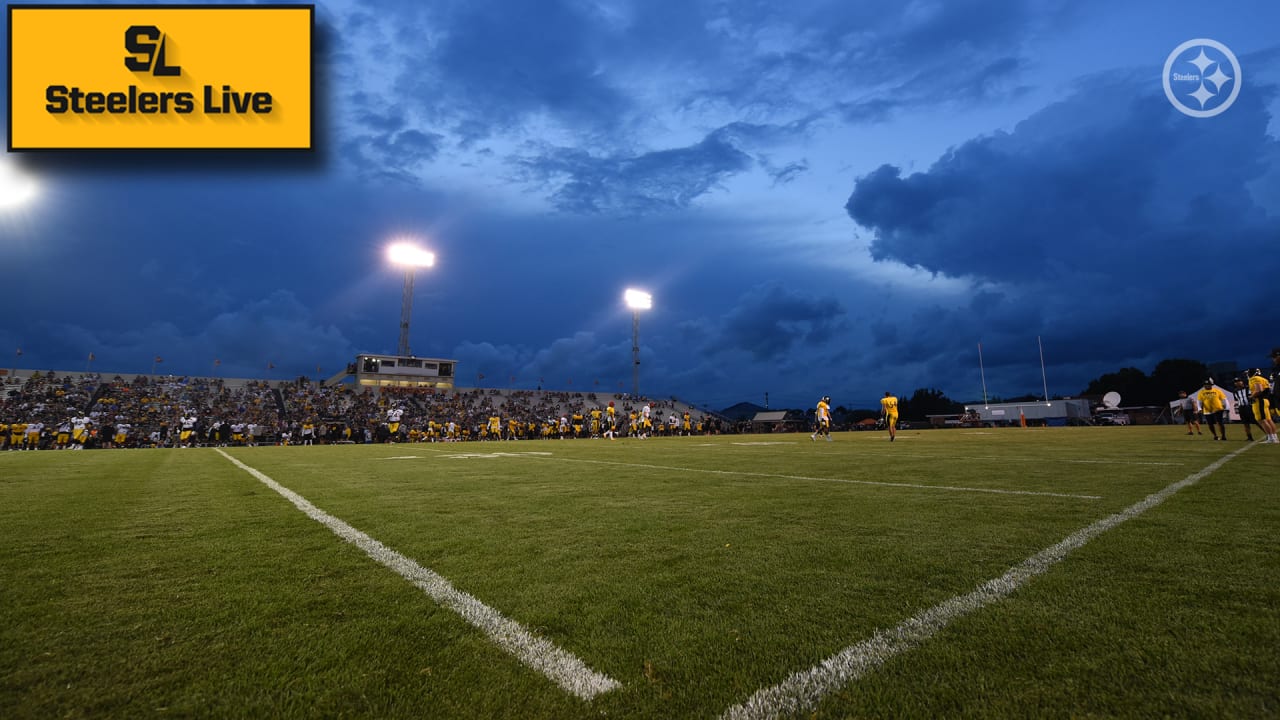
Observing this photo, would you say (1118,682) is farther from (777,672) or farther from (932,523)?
(932,523)

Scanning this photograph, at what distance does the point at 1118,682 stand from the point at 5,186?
33.3 meters

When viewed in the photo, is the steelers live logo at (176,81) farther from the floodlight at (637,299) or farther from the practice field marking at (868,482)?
the floodlight at (637,299)

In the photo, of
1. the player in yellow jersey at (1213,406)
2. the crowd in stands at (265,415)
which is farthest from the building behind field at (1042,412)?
the player in yellow jersey at (1213,406)

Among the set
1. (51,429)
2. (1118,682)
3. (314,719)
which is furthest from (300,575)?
(51,429)

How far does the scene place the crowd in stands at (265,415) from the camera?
29.5 m

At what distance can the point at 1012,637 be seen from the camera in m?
2.00

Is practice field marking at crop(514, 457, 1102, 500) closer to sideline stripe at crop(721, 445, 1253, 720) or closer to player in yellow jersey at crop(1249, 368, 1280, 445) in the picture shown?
sideline stripe at crop(721, 445, 1253, 720)

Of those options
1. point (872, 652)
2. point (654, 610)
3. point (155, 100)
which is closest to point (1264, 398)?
point (872, 652)

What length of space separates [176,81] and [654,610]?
1176 cm

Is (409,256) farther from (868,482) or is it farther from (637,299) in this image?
(868,482)

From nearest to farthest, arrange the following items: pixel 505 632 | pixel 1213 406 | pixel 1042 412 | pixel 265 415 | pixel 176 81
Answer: pixel 505 632, pixel 176 81, pixel 1213 406, pixel 265 415, pixel 1042 412

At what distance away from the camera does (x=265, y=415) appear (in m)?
36.8

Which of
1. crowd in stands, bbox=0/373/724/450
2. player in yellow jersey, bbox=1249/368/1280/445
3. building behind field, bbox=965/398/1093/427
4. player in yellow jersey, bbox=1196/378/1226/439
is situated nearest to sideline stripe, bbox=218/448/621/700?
player in yellow jersey, bbox=1249/368/1280/445

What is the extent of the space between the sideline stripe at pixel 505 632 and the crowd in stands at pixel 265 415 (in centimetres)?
2242
